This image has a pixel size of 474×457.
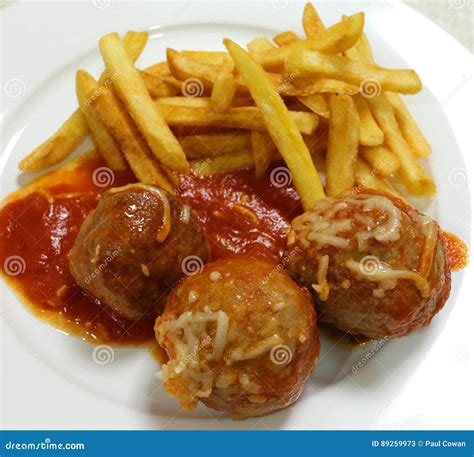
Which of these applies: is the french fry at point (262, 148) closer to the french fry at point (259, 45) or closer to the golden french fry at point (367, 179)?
the golden french fry at point (367, 179)

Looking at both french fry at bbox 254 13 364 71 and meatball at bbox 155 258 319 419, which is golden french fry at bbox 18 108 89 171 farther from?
meatball at bbox 155 258 319 419

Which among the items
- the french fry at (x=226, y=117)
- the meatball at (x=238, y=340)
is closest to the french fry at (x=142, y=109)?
the french fry at (x=226, y=117)

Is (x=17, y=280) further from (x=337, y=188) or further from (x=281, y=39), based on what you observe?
(x=281, y=39)

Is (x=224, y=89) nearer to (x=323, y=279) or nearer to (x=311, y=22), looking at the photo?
(x=311, y=22)

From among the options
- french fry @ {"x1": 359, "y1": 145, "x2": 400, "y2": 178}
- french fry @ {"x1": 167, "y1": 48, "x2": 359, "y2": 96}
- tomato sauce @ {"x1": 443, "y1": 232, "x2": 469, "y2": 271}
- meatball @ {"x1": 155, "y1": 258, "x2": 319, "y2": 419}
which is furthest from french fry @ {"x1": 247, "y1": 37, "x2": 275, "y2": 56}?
meatball @ {"x1": 155, "y1": 258, "x2": 319, "y2": 419}

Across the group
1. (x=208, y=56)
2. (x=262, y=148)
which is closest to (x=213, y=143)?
(x=262, y=148)

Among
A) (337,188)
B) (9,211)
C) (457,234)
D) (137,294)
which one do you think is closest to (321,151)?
(337,188)
